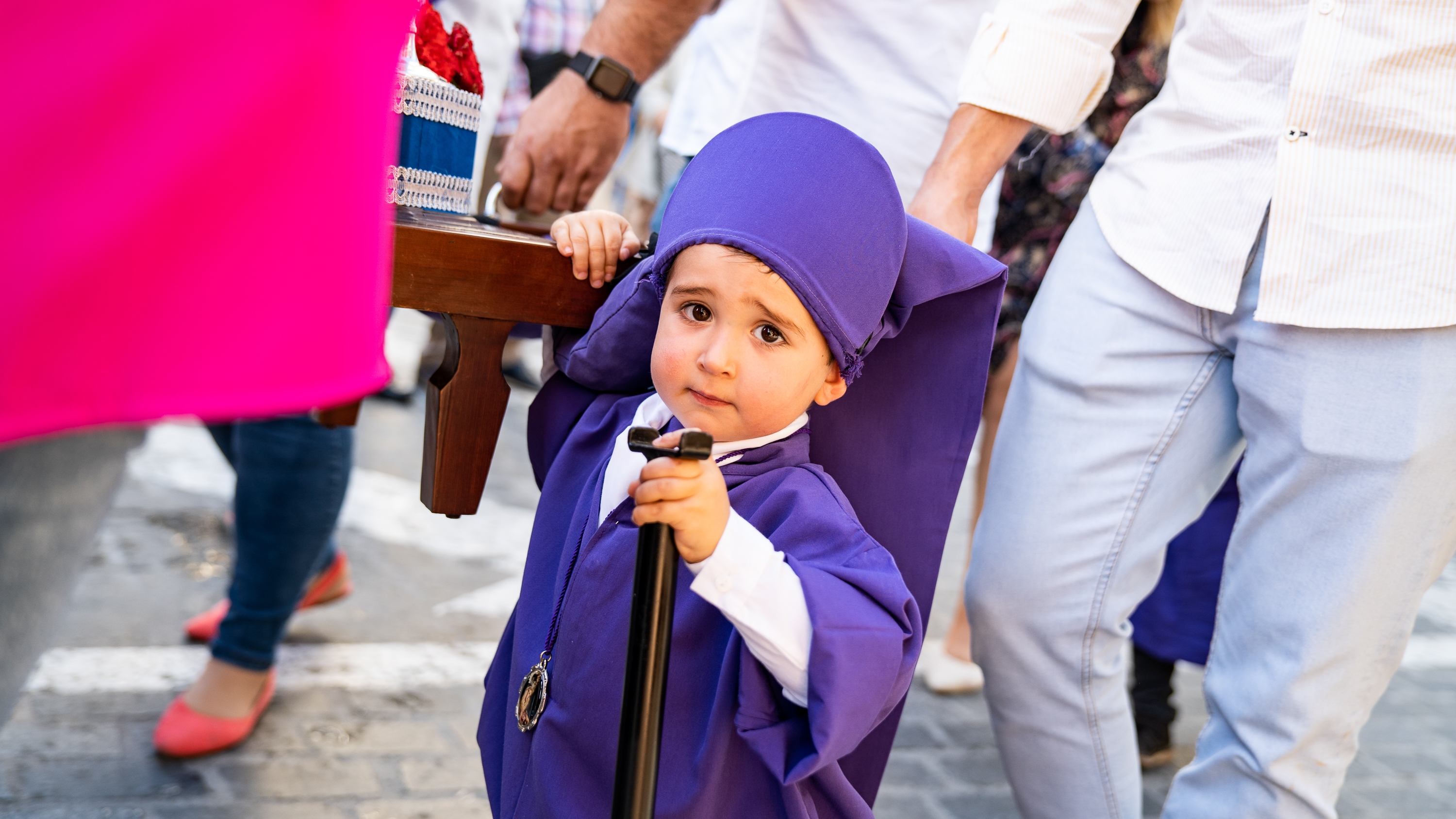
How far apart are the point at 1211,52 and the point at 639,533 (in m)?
1.13

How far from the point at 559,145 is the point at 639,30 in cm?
26

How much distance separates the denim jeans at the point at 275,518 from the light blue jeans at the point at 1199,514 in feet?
3.93

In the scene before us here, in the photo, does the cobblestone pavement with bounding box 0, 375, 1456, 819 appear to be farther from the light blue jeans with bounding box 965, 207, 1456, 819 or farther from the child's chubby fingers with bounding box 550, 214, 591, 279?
the child's chubby fingers with bounding box 550, 214, 591, 279

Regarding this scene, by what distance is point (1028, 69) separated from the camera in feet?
5.66

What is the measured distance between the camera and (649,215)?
4918mm

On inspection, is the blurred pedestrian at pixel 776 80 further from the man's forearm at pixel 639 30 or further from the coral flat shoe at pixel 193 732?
the coral flat shoe at pixel 193 732

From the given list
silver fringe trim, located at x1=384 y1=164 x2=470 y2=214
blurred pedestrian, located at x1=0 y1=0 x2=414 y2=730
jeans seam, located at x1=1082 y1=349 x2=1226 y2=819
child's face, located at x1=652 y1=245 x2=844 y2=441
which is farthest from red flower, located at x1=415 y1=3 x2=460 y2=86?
jeans seam, located at x1=1082 y1=349 x2=1226 y2=819

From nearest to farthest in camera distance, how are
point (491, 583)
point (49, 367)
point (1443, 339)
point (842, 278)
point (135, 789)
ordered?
point (49, 367)
point (842, 278)
point (1443, 339)
point (135, 789)
point (491, 583)

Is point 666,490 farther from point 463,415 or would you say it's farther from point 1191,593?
point 1191,593

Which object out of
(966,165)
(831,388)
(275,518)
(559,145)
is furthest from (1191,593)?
(275,518)

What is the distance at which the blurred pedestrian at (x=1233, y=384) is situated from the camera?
146 cm

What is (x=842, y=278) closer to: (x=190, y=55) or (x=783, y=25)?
(x=190, y=55)

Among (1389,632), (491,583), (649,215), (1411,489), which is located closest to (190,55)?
(1411,489)

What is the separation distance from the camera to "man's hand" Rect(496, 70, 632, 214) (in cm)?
192
